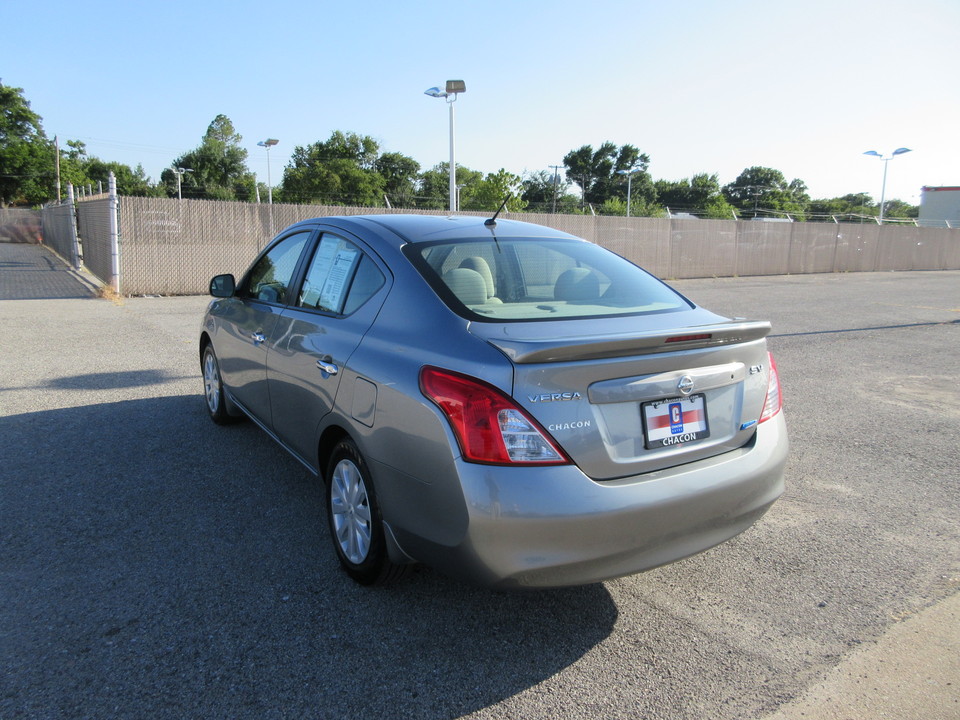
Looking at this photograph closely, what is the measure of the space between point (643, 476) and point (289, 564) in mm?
1694

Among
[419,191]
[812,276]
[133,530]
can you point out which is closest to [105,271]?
[133,530]

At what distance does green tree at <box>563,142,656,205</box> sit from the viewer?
102 meters

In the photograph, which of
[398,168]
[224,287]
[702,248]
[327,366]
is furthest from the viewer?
[398,168]

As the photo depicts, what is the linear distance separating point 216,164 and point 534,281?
4340 inches

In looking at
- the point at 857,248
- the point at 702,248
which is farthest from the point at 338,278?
the point at 857,248

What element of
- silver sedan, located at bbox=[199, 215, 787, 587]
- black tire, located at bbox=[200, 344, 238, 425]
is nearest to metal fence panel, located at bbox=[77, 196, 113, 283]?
black tire, located at bbox=[200, 344, 238, 425]

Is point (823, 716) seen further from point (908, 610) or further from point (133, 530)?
point (133, 530)

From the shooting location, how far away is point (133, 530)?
348 cm

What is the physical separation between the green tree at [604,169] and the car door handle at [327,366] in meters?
102

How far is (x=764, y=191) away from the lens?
11256cm

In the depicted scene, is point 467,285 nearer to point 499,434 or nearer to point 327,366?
point 327,366

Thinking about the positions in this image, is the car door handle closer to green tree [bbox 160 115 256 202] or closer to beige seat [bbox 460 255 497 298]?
beige seat [bbox 460 255 497 298]

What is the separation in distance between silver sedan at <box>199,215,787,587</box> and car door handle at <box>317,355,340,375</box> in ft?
0.04

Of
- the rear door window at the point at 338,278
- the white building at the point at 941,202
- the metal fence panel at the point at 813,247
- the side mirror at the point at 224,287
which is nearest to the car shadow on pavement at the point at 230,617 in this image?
the rear door window at the point at 338,278
